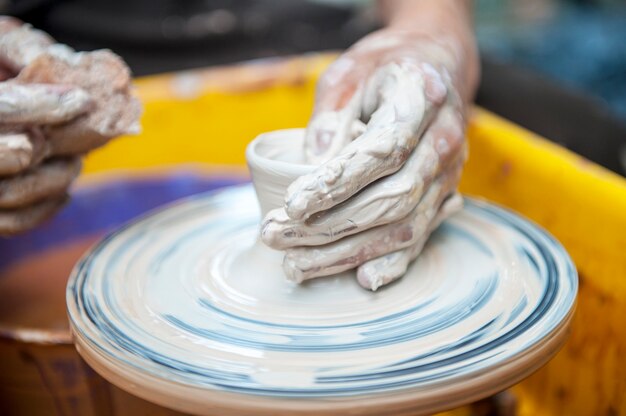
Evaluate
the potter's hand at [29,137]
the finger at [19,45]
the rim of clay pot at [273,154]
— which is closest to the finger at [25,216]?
the potter's hand at [29,137]

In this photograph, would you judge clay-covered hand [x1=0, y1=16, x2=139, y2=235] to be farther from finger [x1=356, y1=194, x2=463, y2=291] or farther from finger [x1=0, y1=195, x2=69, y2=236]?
finger [x1=356, y1=194, x2=463, y2=291]

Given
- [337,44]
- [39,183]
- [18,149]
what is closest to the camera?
[18,149]

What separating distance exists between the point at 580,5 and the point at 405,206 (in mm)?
4119

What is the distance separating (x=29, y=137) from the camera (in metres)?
1.04

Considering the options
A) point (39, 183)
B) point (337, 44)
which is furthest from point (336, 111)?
point (337, 44)

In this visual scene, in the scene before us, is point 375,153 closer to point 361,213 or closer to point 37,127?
point 361,213

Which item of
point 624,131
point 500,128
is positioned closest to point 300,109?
point 500,128

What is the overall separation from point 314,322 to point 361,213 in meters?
0.15

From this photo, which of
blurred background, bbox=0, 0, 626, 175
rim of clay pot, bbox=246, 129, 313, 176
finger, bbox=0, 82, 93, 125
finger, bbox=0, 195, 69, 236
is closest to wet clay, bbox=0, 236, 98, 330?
finger, bbox=0, 195, 69, 236

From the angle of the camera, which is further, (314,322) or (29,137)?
(29,137)

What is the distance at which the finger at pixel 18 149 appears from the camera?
100cm

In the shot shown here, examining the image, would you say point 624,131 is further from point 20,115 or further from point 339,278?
point 20,115

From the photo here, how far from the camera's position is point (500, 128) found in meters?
1.51

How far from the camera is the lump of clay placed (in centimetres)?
108
